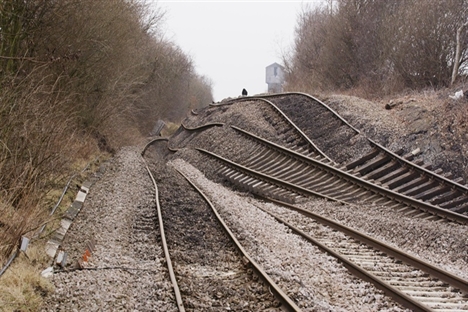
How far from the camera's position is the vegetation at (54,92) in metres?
8.05

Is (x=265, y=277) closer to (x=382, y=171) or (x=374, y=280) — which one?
(x=374, y=280)

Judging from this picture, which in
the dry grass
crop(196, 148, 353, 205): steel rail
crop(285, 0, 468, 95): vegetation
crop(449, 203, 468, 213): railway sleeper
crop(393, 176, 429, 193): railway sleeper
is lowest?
the dry grass

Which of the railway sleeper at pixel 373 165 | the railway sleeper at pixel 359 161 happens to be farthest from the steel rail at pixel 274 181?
the railway sleeper at pixel 359 161

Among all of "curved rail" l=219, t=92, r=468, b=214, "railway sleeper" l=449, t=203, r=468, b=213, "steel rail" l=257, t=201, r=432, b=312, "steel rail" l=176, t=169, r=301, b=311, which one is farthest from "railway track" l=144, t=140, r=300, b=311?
"railway sleeper" l=449, t=203, r=468, b=213

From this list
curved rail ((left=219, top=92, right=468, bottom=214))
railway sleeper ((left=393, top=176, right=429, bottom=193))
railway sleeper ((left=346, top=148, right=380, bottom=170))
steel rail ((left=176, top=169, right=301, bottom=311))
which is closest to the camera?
steel rail ((left=176, top=169, right=301, bottom=311))

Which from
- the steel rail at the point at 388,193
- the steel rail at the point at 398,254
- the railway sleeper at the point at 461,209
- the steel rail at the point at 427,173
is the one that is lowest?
the steel rail at the point at 398,254

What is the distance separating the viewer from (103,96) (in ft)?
68.3

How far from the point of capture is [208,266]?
24.6ft

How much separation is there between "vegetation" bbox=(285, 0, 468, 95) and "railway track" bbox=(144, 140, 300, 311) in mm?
13989

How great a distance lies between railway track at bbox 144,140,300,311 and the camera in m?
6.00

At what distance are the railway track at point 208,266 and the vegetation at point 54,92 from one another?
2190 mm

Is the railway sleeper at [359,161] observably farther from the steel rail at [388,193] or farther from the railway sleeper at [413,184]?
the railway sleeper at [413,184]

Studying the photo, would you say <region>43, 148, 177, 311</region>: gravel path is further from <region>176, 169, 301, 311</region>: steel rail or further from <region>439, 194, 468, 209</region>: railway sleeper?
<region>439, 194, 468, 209</region>: railway sleeper

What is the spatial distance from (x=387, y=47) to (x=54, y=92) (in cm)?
1614
